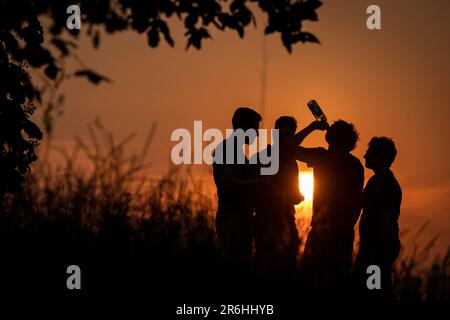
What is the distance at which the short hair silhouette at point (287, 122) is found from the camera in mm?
7570

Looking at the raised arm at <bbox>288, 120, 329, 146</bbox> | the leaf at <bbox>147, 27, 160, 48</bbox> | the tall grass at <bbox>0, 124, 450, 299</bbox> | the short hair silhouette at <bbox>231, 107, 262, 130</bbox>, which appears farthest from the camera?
the raised arm at <bbox>288, 120, 329, 146</bbox>

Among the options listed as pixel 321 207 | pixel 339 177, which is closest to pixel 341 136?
pixel 339 177

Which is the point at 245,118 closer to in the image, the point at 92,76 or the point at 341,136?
the point at 341,136

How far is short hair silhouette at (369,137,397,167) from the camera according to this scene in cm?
680

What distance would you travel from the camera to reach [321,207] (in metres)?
5.89

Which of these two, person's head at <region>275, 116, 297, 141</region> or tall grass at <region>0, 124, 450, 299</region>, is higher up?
person's head at <region>275, 116, 297, 141</region>

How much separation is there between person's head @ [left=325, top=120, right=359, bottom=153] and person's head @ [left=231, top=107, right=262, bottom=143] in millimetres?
703

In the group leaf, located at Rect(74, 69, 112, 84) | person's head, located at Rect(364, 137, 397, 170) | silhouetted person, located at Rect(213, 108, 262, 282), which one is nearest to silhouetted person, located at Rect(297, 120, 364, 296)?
person's head, located at Rect(364, 137, 397, 170)

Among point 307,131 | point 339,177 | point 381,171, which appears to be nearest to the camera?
point 381,171

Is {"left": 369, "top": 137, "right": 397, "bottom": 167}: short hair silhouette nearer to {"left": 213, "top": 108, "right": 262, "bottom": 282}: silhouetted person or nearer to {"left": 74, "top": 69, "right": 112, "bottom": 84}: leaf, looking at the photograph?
{"left": 213, "top": 108, "right": 262, "bottom": 282}: silhouetted person

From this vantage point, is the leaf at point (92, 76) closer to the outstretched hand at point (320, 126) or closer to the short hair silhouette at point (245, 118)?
the short hair silhouette at point (245, 118)

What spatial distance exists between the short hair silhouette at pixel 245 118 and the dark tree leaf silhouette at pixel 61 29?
67cm

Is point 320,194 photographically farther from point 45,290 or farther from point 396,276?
point 45,290

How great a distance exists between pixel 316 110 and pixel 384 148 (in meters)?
1.02
